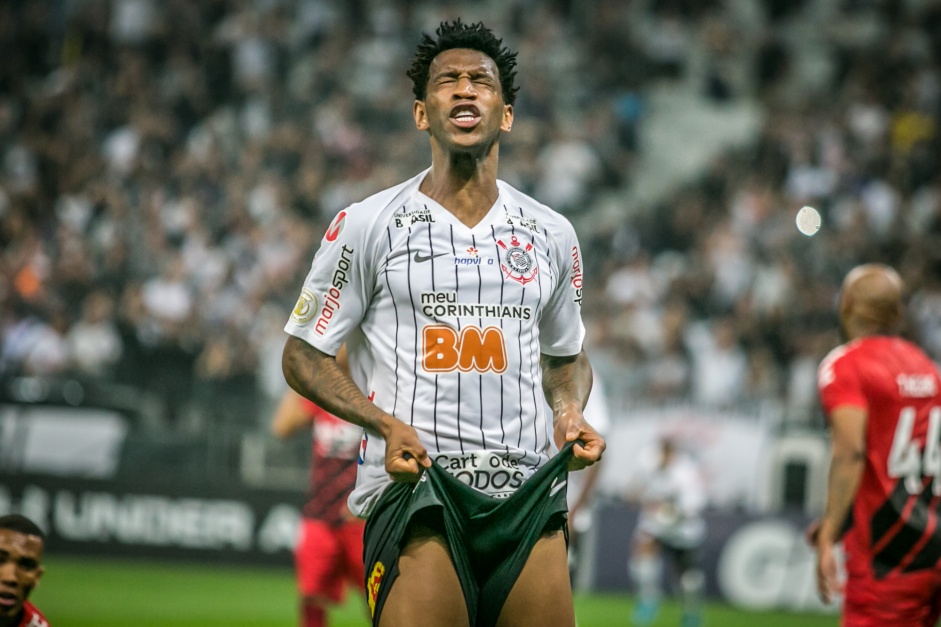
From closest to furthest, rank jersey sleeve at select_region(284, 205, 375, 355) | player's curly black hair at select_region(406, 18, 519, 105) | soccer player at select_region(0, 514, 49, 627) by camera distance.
Answer: jersey sleeve at select_region(284, 205, 375, 355) < player's curly black hair at select_region(406, 18, 519, 105) < soccer player at select_region(0, 514, 49, 627)

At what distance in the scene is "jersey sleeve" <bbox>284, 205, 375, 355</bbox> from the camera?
3.96 metres

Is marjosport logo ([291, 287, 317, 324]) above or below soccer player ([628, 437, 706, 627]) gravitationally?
above

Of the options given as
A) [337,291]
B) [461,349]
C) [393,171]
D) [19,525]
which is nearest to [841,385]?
[461,349]

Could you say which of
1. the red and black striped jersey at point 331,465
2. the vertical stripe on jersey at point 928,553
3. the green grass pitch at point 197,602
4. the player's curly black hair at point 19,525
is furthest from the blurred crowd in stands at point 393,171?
the vertical stripe on jersey at point 928,553

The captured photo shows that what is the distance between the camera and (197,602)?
1216cm

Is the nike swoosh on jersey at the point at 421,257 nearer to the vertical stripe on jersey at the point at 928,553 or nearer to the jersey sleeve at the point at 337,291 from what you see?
the jersey sleeve at the point at 337,291

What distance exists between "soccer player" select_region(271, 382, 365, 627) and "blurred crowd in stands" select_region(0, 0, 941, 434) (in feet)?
19.4

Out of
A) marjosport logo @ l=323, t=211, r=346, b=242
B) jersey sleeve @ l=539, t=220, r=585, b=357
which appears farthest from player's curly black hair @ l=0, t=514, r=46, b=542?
jersey sleeve @ l=539, t=220, r=585, b=357

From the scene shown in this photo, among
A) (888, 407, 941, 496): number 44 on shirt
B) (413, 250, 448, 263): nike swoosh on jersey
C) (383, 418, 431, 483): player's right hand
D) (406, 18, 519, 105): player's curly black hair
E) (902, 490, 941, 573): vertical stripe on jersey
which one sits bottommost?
(902, 490, 941, 573): vertical stripe on jersey

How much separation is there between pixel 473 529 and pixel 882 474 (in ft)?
8.31

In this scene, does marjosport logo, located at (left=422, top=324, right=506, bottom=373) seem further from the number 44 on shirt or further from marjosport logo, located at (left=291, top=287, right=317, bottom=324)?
the number 44 on shirt

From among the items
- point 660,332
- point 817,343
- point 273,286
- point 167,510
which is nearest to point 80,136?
point 273,286

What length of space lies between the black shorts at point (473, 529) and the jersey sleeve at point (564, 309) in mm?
512

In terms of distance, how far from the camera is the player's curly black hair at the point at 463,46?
4.07m
